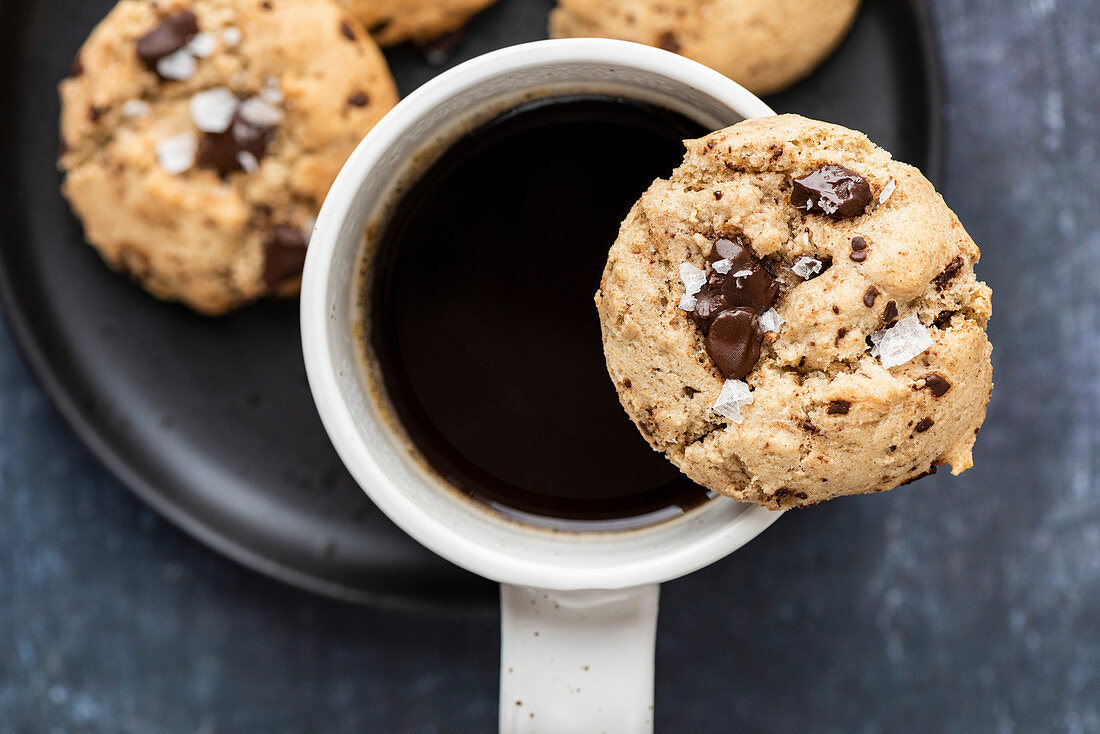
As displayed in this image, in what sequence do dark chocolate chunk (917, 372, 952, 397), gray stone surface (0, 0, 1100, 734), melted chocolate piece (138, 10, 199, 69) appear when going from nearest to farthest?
dark chocolate chunk (917, 372, 952, 397)
melted chocolate piece (138, 10, 199, 69)
gray stone surface (0, 0, 1100, 734)

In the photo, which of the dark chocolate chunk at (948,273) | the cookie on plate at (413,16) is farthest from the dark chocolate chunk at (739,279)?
the cookie on plate at (413,16)

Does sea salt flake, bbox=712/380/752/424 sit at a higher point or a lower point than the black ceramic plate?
higher

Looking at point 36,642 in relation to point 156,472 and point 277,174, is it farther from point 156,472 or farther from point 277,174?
point 277,174

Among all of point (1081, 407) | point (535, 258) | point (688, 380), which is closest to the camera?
point (688, 380)

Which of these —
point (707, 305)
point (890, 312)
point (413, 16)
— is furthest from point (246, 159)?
point (890, 312)

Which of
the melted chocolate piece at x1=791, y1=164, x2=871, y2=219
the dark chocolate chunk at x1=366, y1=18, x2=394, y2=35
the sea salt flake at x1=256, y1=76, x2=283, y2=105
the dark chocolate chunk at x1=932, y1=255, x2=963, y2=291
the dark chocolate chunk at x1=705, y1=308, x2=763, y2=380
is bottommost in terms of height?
the sea salt flake at x1=256, y1=76, x2=283, y2=105

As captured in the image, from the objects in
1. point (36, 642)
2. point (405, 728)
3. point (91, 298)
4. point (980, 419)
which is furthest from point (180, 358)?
point (980, 419)

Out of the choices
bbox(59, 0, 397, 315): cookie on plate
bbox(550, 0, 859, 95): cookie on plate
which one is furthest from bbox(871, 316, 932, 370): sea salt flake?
bbox(59, 0, 397, 315): cookie on plate

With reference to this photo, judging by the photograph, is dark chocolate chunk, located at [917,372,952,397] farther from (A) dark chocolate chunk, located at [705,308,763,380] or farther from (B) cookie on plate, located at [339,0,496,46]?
(B) cookie on plate, located at [339,0,496,46]
